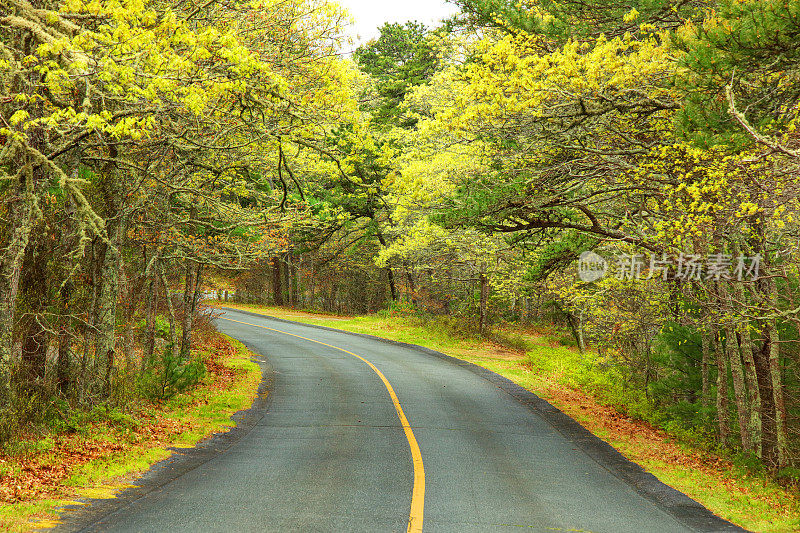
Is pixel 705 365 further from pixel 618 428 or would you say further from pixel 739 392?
pixel 618 428

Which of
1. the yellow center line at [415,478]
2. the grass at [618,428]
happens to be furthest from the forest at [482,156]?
the yellow center line at [415,478]

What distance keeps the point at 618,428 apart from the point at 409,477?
666 cm

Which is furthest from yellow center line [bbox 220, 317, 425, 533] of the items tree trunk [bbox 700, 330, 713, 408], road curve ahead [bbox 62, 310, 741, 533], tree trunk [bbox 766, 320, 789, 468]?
tree trunk [bbox 700, 330, 713, 408]

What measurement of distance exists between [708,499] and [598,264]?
9.62 m

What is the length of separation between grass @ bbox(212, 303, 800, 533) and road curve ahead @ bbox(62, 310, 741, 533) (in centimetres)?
51

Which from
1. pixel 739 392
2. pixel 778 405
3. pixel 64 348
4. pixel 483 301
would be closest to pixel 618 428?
pixel 739 392

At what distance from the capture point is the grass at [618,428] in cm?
764

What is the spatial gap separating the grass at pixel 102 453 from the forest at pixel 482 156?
→ 531 millimetres

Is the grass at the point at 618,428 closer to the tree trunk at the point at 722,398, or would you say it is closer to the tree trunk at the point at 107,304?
the tree trunk at the point at 722,398

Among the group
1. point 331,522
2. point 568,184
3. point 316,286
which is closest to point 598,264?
point 568,184

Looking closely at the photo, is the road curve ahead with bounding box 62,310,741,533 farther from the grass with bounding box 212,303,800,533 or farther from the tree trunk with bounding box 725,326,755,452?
the tree trunk with bounding box 725,326,755,452

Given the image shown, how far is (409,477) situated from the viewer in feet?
25.0

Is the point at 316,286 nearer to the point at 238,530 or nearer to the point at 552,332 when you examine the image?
the point at 552,332

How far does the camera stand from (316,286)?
48969mm
